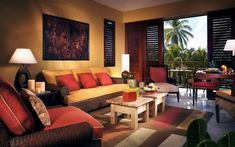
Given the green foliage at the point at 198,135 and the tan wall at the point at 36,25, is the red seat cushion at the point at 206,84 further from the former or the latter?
the green foliage at the point at 198,135

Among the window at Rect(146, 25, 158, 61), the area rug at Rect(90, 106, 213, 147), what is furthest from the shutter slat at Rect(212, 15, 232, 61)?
the area rug at Rect(90, 106, 213, 147)

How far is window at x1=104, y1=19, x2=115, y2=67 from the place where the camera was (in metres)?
5.85

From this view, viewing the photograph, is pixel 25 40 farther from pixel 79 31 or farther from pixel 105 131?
pixel 105 131

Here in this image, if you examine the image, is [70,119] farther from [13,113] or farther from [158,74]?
[158,74]

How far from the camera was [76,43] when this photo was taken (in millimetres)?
4820

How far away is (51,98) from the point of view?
3615 millimetres

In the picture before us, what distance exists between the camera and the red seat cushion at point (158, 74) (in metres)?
5.35

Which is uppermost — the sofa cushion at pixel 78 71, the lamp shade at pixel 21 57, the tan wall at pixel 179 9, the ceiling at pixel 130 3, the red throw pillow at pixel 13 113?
the ceiling at pixel 130 3

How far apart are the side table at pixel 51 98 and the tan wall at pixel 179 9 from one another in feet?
12.9

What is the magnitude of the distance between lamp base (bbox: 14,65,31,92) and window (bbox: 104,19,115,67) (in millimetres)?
2707

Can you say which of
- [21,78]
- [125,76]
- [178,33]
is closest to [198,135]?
[21,78]

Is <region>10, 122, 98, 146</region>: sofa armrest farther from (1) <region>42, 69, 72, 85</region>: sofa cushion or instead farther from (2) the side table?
(1) <region>42, 69, 72, 85</region>: sofa cushion

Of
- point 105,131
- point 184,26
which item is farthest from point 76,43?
point 184,26

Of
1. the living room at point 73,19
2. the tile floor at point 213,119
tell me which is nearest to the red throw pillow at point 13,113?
the living room at point 73,19
